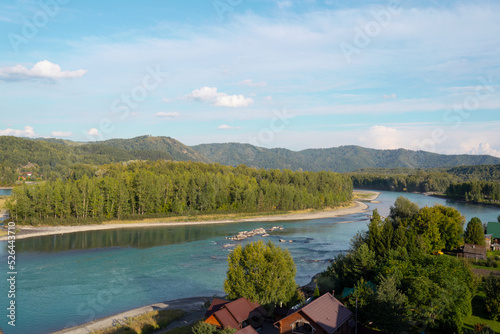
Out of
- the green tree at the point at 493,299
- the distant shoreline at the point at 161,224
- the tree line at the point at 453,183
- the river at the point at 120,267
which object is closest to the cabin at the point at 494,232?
the river at the point at 120,267

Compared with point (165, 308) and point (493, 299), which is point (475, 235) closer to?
point (493, 299)

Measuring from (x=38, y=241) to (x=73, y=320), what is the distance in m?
27.6

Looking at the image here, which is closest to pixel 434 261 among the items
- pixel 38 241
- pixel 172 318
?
pixel 172 318

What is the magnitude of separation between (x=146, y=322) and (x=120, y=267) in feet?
51.0

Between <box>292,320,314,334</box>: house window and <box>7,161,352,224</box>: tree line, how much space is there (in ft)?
165

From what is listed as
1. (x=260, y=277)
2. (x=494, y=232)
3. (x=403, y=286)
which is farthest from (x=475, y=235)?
(x=260, y=277)

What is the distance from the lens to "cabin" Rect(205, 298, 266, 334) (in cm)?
1861

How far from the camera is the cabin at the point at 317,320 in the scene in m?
16.5

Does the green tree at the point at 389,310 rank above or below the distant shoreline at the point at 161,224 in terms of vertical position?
above

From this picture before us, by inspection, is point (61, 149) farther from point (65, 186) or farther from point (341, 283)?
point (341, 283)

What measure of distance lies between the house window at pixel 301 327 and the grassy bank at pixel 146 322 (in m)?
9.24

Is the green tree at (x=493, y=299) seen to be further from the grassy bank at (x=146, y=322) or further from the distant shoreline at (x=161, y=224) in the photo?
the distant shoreline at (x=161, y=224)

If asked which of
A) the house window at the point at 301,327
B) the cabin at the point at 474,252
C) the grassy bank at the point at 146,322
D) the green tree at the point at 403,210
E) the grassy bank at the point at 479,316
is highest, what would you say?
the green tree at the point at 403,210

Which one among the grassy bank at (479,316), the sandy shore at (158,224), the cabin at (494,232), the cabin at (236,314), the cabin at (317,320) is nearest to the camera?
the cabin at (317,320)
